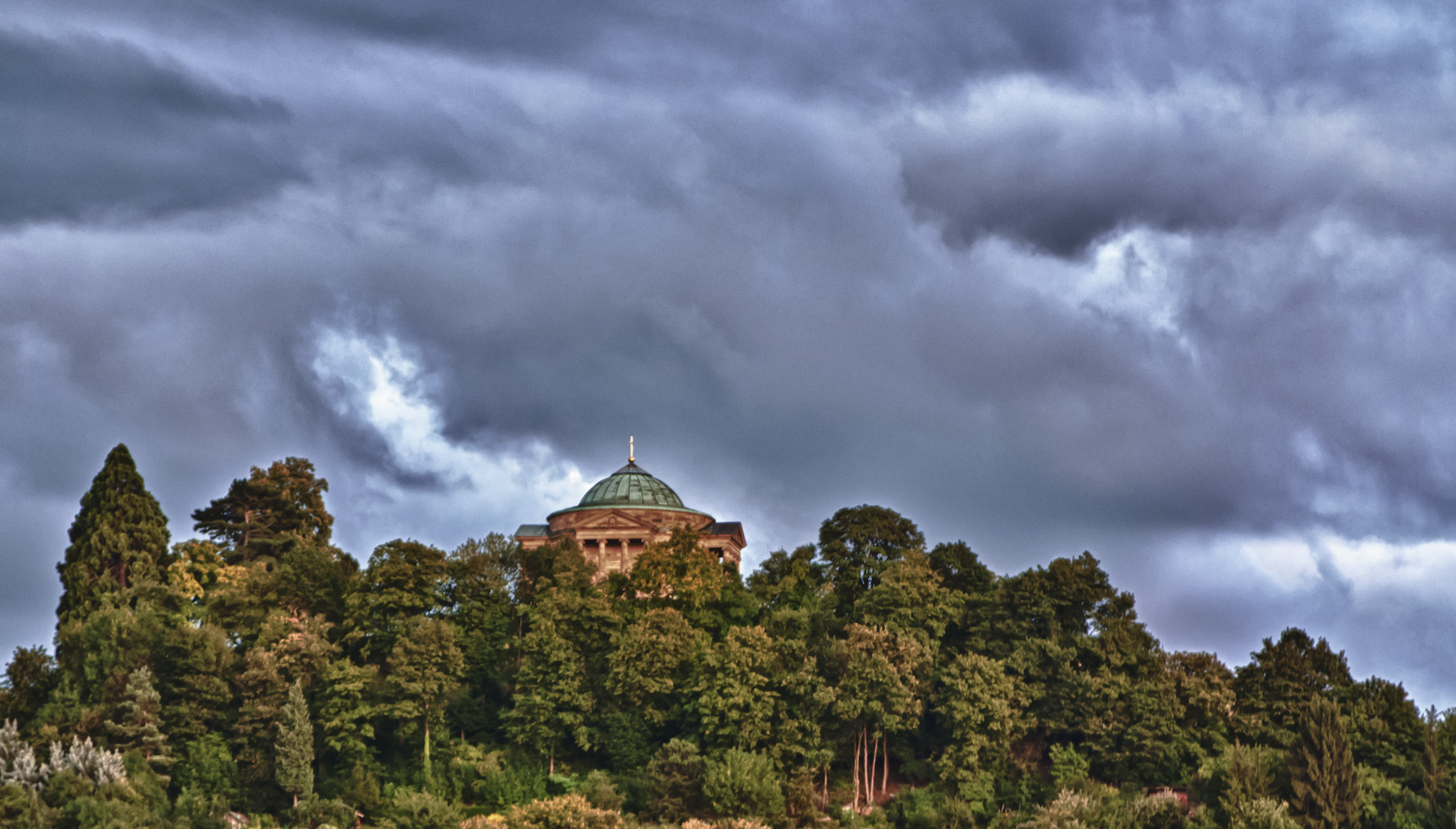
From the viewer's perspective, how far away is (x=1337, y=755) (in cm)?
5181

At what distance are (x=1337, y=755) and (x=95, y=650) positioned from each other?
48.4m

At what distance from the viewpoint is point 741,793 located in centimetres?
5338

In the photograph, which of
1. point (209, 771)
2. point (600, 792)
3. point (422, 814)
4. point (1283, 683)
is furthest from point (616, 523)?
point (1283, 683)

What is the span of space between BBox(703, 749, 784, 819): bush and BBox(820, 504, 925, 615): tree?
14.2m

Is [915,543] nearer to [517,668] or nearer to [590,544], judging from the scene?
[517,668]

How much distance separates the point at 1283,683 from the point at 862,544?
783 inches

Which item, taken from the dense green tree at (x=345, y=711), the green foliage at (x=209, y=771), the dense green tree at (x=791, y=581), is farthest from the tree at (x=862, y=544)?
the green foliage at (x=209, y=771)

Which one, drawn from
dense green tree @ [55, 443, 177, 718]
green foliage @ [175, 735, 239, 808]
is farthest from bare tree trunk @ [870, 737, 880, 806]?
dense green tree @ [55, 443, 177, 718]

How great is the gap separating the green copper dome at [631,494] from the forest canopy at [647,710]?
23.4m

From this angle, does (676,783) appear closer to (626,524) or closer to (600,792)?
(600,792)

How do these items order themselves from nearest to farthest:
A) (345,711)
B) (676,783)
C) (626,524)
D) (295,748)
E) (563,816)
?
(563,816), (676,783), (295,748), (345,711), (626,524)

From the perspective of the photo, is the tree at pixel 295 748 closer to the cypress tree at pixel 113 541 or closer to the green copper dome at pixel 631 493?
the cypress tree at pixel 113 541

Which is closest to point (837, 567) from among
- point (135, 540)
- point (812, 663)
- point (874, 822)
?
point (812, 663)

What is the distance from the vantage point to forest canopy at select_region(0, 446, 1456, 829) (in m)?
52.6
